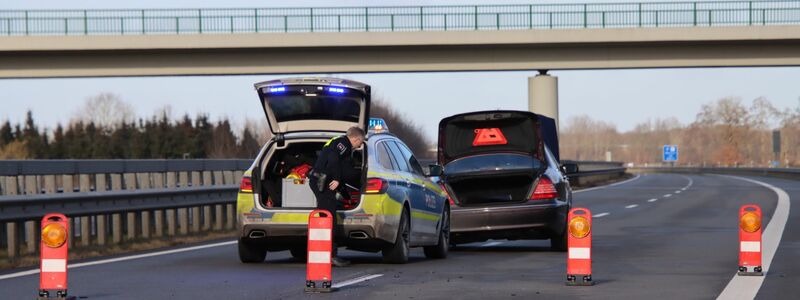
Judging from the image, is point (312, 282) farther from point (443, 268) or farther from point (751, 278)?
point (751, 278)

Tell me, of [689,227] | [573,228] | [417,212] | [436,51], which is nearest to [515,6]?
[436,51]

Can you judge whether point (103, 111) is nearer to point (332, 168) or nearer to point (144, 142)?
point (144, 142)

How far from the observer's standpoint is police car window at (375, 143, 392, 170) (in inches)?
598

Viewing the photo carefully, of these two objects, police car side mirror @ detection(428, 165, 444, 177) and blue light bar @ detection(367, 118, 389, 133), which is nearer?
blue light bar @ detection(367, 118, 389, 133)

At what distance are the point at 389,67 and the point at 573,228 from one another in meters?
31.6

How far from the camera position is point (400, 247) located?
1518 cm

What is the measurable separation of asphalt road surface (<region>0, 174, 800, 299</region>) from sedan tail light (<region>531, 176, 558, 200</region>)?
722 mm

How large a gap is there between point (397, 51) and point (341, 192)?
94.4 ft

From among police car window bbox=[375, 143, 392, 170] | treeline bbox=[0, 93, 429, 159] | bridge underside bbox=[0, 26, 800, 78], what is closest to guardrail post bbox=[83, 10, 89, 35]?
bridge underside bbox=[0, 26, 800, 78]

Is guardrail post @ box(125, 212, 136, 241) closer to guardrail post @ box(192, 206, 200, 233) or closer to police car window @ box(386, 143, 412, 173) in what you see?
guardrail post @ box(192, 206, 200, 233)

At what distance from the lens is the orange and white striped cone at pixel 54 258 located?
10664mm

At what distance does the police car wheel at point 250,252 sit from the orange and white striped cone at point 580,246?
4003 millimetres

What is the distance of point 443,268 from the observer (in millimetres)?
14891

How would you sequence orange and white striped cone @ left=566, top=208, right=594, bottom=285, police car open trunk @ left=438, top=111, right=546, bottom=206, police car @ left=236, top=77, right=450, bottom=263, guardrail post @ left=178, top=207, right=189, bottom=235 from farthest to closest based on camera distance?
1. guardrail post @ left=178, top=207, right=189, bottom=235
2. police car open trunk @ left=438, top=111, right=546, bottom=206
3. police car @ left=236, top=77, right=450, bottom=263
4. orange and white striped cone @ left=566, top=208, right=594, bottom=285
